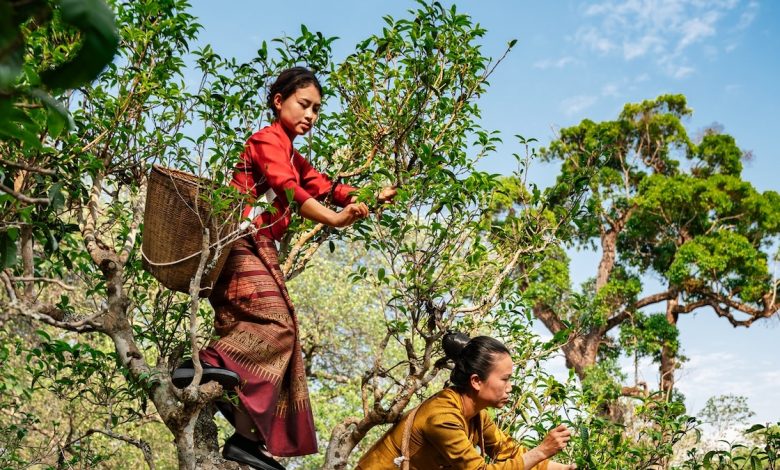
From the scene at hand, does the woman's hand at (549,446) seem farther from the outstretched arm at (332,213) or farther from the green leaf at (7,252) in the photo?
the green leaf at (7,252)

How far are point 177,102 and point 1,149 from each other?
3.07 ft

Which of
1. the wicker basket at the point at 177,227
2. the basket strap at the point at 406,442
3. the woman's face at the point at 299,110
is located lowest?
the basket strap at the point at 406,442

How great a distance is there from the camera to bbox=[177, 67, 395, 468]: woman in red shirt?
348cm

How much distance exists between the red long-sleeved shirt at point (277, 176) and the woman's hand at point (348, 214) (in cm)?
17

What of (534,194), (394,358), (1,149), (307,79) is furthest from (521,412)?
(394,358)

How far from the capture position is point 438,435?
3.54 m

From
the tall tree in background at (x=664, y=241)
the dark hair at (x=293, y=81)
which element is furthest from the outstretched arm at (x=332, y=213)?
the tall tree in background at (x=664, y=241)

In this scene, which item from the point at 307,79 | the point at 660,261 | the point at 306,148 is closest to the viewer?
the point at 307,79

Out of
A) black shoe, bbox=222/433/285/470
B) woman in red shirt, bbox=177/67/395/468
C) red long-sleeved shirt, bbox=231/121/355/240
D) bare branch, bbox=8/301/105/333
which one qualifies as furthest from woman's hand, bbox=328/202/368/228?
bare branch, bbox=8/301/105/333

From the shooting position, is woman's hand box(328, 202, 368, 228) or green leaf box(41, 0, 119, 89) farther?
woman's hand box(328, 202, 368, 228)

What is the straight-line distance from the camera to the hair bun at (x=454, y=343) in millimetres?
3758

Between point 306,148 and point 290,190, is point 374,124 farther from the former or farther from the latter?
point 290,190

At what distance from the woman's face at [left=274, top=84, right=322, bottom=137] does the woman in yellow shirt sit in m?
1.31

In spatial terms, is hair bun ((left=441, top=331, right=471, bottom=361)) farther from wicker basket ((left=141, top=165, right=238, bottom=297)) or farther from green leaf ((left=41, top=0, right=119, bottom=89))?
green leaf ((left=41, top=0, right=119, bottom=89))
